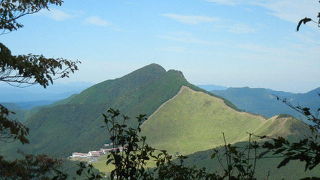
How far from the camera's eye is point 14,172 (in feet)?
61.2

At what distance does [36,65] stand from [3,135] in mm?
3903

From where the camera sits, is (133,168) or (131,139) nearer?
(133,168)

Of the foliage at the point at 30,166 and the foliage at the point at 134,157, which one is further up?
the foliage at the point at 134,157

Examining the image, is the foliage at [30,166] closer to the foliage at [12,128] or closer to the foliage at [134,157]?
the foliage at [12,128]

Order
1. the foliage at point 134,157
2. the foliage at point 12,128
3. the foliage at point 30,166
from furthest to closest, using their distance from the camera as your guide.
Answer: the foliage at point 30,166 → the foliage at point 12,128 → the foliage at point 134,157

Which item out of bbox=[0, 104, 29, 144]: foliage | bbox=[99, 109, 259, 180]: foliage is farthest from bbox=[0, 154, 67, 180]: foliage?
bbox=[99, 109, 259, 180]: foliage

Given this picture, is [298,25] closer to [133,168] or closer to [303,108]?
[303,108]

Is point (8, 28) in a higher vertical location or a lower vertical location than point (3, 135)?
higher

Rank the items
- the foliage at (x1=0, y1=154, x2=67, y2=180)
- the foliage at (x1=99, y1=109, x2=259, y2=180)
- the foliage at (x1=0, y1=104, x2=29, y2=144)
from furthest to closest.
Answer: the foliage at (x1=0, y1=154, x2=67, y2=180) < the foliage at (x1=0, y1=104, x2=29, y2=144) < the foliage at (x1=99, y1=109, x2=259, y2=180)

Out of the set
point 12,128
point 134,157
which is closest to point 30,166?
point 12,128

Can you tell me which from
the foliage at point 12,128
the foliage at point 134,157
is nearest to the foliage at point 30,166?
the foliage at point 12,128

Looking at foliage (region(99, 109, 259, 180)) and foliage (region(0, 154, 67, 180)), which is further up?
foliage (region(99, 109, 259, 180))

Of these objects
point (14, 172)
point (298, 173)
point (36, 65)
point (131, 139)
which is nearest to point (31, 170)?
point (14, 172)

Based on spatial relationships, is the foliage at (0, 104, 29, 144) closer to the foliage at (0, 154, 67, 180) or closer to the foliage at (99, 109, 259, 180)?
the foliage at (0, 154, 67, 180)
